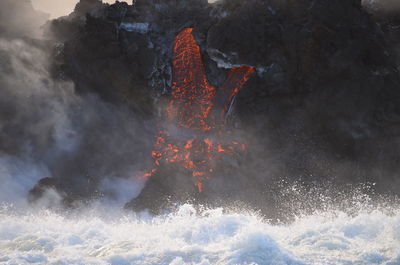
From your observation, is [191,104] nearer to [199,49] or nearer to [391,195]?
[199,49]

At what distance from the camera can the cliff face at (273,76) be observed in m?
22.8

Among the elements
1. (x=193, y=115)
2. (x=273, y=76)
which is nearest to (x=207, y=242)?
(x=193, y=115)

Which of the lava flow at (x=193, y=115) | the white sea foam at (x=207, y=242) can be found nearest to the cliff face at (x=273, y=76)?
the lava flow at (x=193, y=115)

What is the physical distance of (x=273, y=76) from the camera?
2456 cm

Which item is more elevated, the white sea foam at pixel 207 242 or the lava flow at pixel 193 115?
the lava flow at pixel 193 115

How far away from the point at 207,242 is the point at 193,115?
12048 millimetres

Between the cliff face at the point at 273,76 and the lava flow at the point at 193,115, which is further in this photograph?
the lava flow at the point at 193,115

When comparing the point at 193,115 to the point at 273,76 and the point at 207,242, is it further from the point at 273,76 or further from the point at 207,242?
the point at 207,242

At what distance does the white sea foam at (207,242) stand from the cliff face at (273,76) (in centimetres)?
709

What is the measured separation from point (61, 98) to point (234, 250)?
705 inches

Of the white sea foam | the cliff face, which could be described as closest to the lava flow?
the cliff face

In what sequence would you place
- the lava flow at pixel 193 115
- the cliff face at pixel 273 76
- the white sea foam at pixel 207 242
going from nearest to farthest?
the white sea foam at pixel 207 242 → the cliff face at pixel 273 76 → the lava flow at pixel 193 115

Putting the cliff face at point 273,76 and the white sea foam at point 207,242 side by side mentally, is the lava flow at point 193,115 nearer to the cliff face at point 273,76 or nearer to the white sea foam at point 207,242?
the cliff face at point 273,76

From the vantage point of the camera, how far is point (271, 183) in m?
23.2
